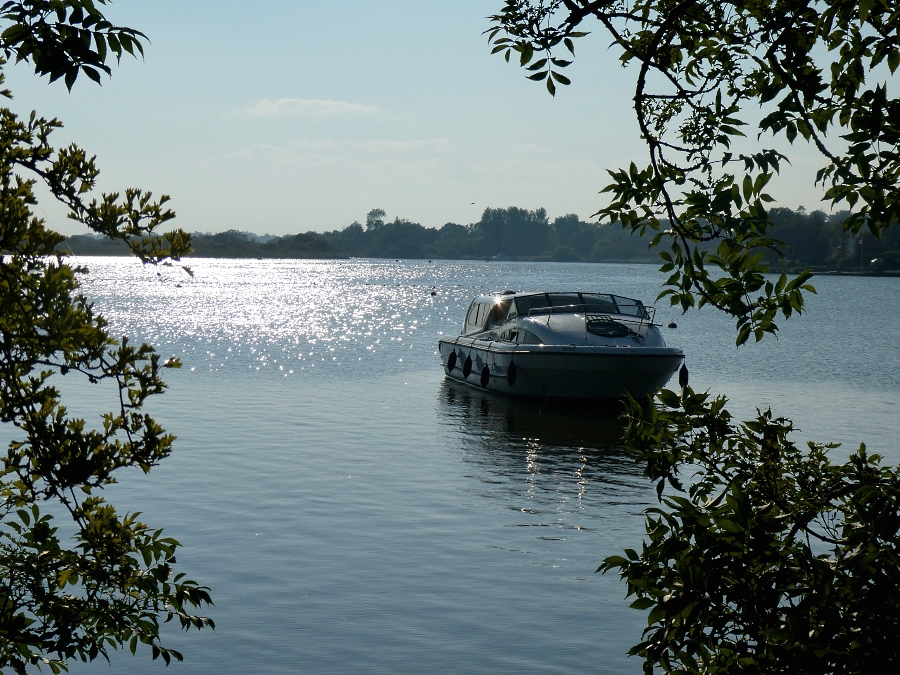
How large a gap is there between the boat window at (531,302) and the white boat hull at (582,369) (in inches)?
53.0

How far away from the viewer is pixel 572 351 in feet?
88.3

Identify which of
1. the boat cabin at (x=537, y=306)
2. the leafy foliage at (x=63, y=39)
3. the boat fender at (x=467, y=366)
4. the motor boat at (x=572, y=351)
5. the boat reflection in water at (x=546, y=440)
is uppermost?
the leafy foliage at (x=63, y=39)

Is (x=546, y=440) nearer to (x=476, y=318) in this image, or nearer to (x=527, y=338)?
(x=527, y=338)

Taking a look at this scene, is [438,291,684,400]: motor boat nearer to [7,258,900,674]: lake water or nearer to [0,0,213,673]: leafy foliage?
[7,258,900,674]: lake water

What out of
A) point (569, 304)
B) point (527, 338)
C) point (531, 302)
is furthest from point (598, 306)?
point (527, 338)

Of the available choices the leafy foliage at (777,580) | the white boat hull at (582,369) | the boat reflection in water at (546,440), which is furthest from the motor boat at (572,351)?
the leafy foliage at (777,580)

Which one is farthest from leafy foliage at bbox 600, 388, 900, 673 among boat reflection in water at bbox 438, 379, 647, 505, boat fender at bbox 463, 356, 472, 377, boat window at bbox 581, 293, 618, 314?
boat fender at bbox 463, 356, 472, 377

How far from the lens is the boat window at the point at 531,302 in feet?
99.1

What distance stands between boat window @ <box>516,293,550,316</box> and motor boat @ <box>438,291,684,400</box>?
0.03 metres

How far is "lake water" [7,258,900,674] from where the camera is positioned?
10578mm

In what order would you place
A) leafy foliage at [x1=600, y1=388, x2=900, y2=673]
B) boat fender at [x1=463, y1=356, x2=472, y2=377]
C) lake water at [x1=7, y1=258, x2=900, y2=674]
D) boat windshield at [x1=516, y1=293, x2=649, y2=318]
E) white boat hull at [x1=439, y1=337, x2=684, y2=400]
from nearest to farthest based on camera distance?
leafy foliage at [x1=600, y1=388, x2=900, y2=673] < lake water at [x1=7, y1=258, x2=900, y2=674] < white boat hull at [x1=439, y1=337, x2=684, y2=400] < boat windshield at [x1=516, y1=293, x2=649, y2=318] < boat fender at [x1=463, y1=356, x2=472, y2=377]

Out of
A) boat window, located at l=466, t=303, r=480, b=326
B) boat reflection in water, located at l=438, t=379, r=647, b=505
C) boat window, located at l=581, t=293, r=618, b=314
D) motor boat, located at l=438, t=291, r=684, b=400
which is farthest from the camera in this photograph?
boat window, located at l=466, t=303, r=480, b=326

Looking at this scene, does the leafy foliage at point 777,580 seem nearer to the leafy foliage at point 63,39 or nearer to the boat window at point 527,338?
the leafy foliage at point 63,39

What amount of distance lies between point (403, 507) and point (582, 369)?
38.0 feet
